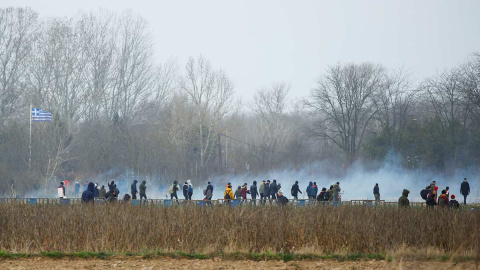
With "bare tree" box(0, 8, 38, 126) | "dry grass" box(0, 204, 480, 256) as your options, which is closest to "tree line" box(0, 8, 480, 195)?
"bare tree" box(0, 8, 38, 126)

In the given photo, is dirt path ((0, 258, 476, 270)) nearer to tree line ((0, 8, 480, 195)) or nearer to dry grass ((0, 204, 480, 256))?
dry grass ((0, 204, 480, 256))

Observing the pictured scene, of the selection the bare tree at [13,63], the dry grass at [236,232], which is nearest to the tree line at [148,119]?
the bare tree at [13,63]

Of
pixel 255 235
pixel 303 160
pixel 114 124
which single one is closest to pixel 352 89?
pixel 303 160

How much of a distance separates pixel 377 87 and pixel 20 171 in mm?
32516

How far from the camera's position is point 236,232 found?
16.6 m

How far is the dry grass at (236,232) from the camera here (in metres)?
15.9

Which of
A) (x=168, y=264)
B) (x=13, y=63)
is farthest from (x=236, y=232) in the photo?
(x=13, y=63)

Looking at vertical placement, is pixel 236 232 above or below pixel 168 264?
above

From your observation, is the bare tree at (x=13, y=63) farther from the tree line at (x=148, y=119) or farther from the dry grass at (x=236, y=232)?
the dry grass at (x=236, y=232)

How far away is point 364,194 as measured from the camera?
161 ft

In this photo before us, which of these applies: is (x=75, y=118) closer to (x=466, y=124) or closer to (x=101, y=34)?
(x=101, y=34)

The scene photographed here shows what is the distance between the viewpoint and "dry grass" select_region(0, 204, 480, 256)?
1594cm

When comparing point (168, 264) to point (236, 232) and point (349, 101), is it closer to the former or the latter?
point (236, 232)

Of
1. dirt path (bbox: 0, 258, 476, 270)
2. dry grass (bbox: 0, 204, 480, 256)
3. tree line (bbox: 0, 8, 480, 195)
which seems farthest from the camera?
tree line (bbox: 0, 8, 480, 195)
